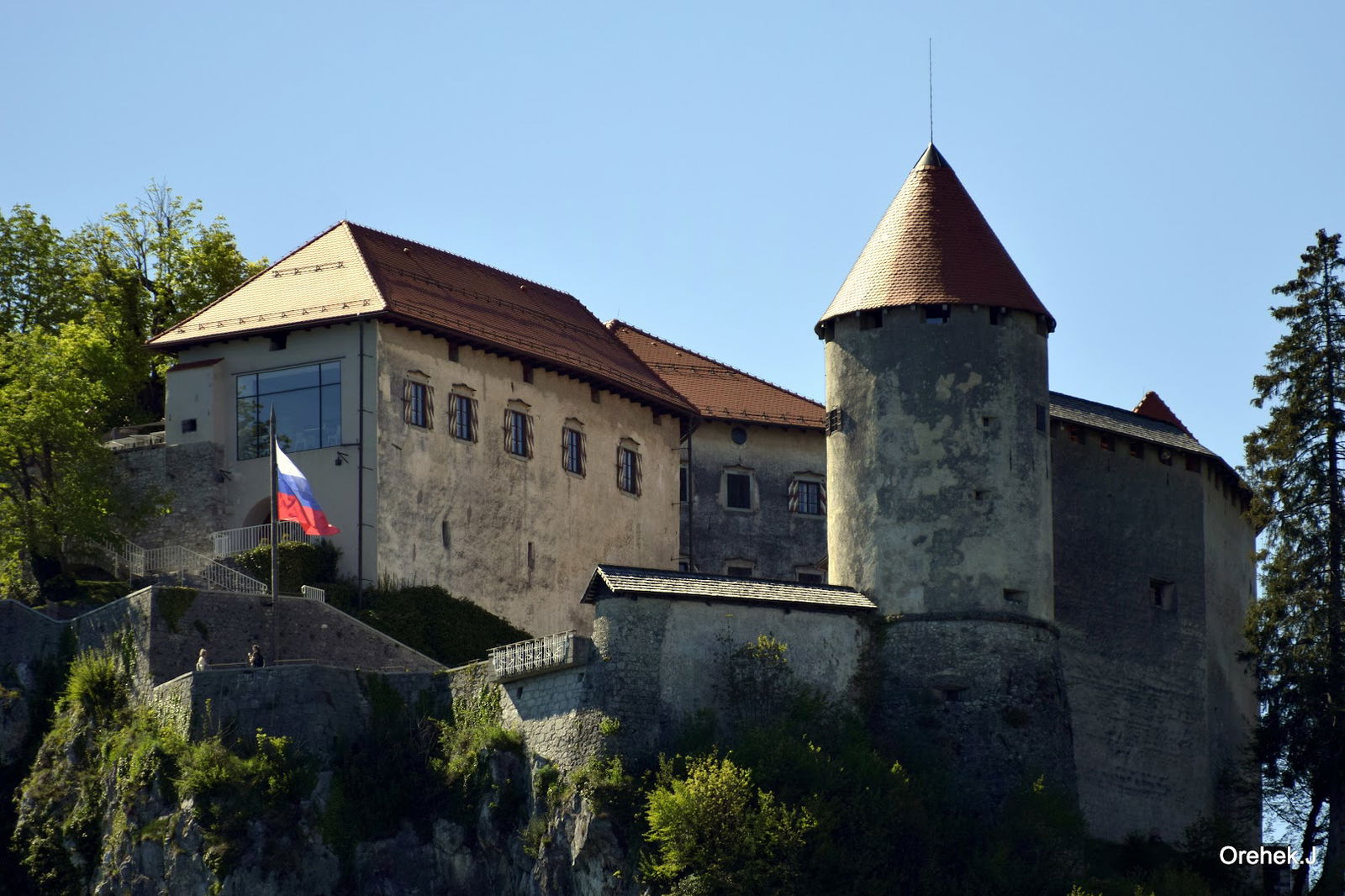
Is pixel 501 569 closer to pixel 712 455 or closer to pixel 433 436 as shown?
pixel 433 436

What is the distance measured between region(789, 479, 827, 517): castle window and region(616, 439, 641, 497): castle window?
15.8 ft

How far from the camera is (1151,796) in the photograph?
2441 inches

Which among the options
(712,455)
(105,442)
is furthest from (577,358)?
(105,442)

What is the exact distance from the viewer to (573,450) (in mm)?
69625

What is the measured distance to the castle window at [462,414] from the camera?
66062 mm

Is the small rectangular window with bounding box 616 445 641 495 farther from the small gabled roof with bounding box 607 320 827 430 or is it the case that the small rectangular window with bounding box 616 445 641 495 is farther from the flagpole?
the flagpole

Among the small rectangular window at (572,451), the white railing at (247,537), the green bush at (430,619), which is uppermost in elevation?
the small rectangular window at (572,451)

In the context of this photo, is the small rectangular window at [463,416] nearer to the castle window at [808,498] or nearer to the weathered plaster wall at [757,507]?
the weathered plaster wall at [757,507]

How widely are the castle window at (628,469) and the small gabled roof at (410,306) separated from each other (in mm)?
A: 1390

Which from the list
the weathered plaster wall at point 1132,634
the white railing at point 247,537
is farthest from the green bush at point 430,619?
the weathered plaster wall at point 1132,634

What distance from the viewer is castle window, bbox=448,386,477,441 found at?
6606 cm

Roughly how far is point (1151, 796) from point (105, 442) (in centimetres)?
2595

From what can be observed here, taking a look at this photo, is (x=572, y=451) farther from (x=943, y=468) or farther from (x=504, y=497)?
(x=943, y=468)

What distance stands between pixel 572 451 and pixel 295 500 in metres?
11.3
